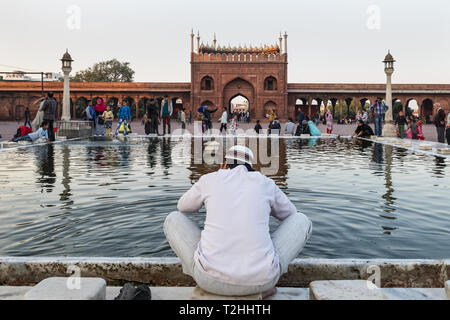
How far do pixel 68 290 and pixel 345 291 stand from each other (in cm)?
111

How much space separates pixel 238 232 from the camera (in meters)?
1.95

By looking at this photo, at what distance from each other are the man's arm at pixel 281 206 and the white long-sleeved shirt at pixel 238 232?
0.29 feet

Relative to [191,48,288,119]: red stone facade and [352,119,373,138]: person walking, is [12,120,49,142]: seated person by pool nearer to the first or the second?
[352,119,373,138]: person walking

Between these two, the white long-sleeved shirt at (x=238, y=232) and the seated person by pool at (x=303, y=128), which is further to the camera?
the seated person by pool at (x=303, y=128)

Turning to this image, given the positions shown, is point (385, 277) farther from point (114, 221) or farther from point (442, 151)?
point (442, 151)

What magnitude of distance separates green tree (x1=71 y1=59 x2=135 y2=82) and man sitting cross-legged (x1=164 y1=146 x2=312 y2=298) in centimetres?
5127

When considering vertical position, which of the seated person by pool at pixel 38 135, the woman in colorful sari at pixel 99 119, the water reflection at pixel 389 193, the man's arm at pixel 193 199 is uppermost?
the woman in colorful sari at pixel 99 119

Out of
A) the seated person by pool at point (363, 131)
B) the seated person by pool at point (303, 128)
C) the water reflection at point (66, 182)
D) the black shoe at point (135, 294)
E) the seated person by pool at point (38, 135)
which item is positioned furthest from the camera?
the seated person by pool at point (303, 128)

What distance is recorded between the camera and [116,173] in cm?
642

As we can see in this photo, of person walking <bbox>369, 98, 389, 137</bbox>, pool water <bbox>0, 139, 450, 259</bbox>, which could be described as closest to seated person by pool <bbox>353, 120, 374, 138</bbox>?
person walking <bbox>369, 98, 389, 137</bbox>

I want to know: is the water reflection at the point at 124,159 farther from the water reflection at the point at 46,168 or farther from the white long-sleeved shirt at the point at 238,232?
the white long-sleeved shirt at the point at 238,232

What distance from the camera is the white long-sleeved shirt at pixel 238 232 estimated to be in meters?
1.91

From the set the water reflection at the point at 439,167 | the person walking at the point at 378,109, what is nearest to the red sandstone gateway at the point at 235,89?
the person walking at the point at 378,109
